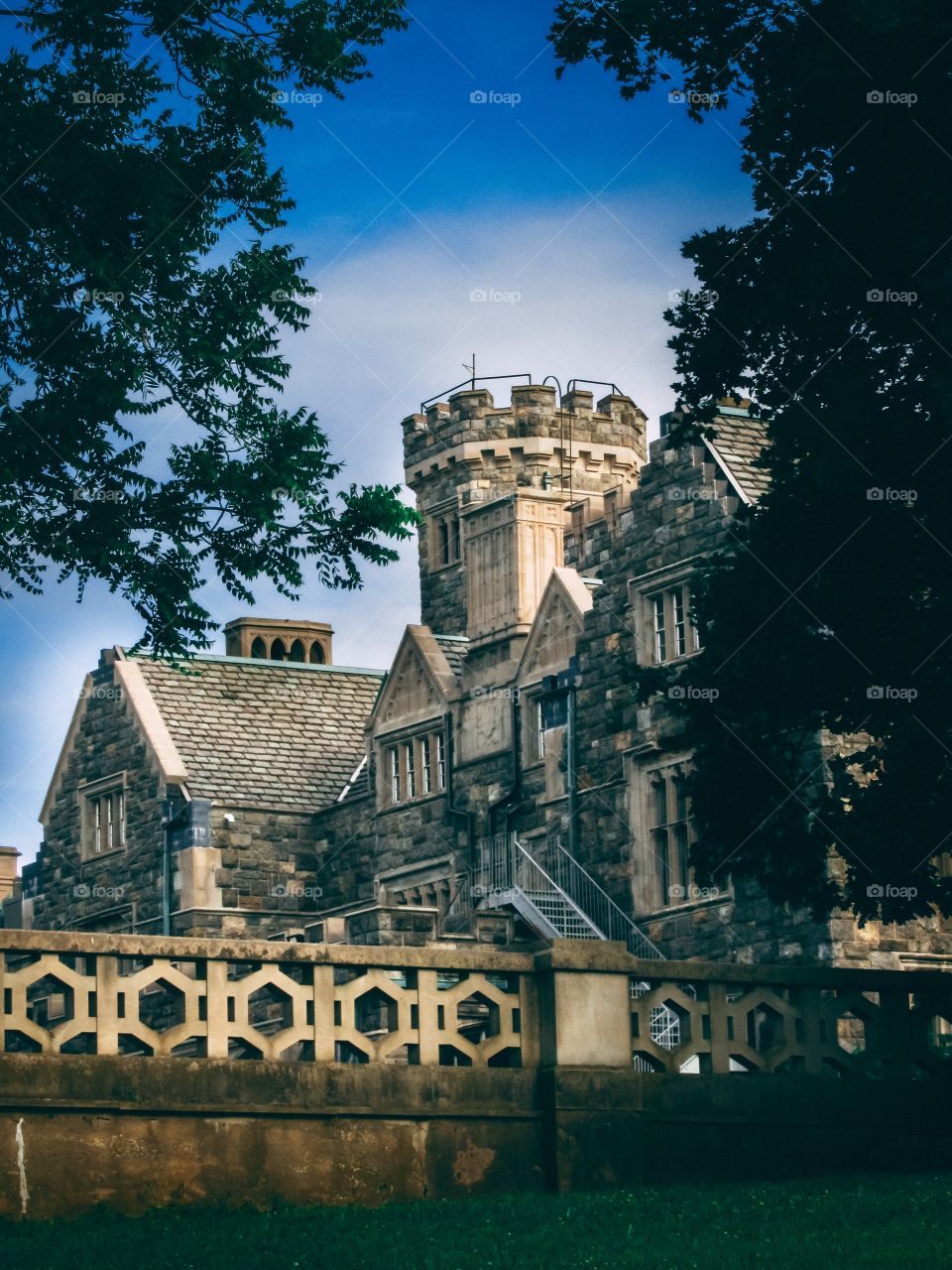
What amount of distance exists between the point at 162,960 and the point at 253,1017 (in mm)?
24911

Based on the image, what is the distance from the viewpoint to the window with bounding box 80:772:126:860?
47.5 meters

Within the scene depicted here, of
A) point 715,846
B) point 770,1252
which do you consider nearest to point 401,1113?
point 770,1252

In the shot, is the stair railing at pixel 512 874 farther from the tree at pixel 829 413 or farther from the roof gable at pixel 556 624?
the tree at pixel 829 413

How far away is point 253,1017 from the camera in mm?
40906

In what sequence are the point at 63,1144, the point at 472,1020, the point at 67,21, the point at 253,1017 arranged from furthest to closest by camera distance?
1. the point at 253,1017
2. the point at 472,1020
3. the point at 67,21
4. the point at 63,1144

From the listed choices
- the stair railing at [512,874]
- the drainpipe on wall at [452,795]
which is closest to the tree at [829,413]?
the stair railing at [512,874]

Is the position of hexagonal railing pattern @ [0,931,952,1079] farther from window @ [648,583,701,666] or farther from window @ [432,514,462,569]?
window @ [432,514,462,569]

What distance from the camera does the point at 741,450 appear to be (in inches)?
1390

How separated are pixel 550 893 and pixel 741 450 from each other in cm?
779

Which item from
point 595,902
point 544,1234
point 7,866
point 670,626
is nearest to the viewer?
point 544,1234

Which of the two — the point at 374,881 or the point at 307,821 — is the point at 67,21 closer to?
the point at 374,881

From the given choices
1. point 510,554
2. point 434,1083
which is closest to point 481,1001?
point 434,1083

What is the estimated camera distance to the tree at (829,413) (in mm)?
20047

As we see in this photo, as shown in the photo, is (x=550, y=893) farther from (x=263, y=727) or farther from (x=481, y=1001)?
(x=481, y=1001)
